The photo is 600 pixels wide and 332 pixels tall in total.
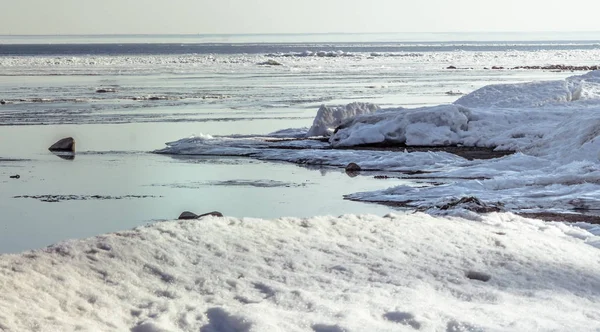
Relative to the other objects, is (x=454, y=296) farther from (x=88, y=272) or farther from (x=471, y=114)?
(x=471, y=114)

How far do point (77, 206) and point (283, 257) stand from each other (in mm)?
6876

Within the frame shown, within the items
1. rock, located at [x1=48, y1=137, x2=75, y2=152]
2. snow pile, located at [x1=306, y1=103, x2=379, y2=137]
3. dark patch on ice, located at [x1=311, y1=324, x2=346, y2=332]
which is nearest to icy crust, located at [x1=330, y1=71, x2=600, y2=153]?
snow pile, located at [x1=306, y1=103, x2=379, y2=137]

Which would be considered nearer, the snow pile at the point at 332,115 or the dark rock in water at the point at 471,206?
the dark rock in water at the point at 471,206

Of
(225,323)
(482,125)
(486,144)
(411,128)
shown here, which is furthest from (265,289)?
A: (482,125)

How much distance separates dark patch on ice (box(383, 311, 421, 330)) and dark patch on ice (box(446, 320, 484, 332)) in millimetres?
185

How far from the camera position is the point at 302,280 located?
21.7 feet

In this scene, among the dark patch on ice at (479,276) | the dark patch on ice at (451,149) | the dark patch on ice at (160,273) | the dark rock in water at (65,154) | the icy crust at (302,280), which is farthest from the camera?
the dark patch on ice at (451,149)

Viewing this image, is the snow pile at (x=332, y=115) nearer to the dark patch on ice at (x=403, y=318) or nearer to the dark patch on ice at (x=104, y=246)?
the dark patch on ice at (x=104, y=246)

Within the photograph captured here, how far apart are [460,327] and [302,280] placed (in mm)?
1224

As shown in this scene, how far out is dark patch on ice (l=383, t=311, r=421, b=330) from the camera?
5861 mm

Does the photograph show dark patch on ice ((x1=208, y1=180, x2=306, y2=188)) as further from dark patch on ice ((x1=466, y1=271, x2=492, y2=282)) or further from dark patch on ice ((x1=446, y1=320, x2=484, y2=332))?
dark patch on ice ((x1=446, y1=320, x2=484, y2=332))

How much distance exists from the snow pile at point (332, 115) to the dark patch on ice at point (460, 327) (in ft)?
60.4

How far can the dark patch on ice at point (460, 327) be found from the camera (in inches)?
229

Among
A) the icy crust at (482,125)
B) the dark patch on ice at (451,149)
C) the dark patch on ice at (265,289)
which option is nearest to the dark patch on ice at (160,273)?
the dark patch on ice at (265,289)
